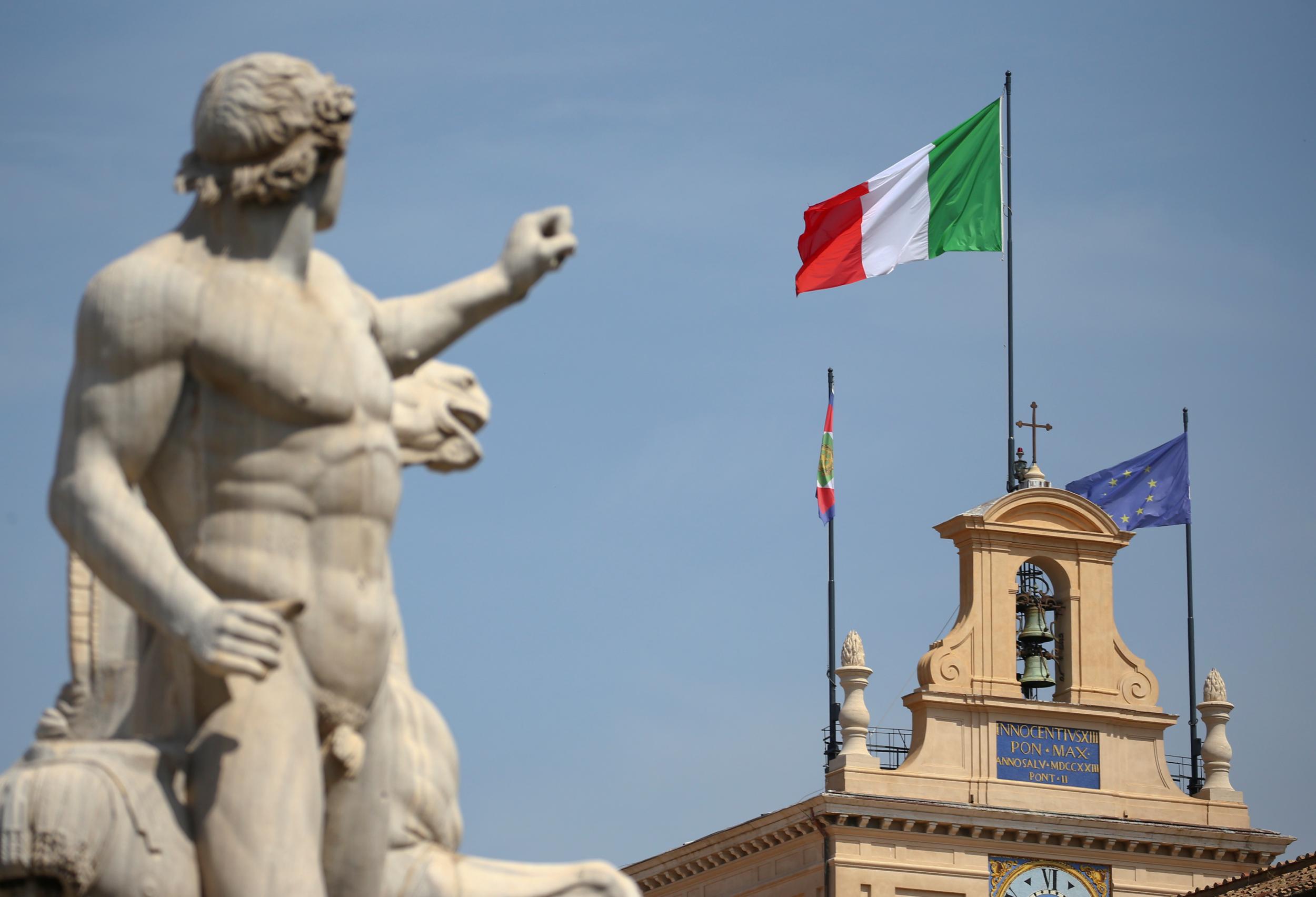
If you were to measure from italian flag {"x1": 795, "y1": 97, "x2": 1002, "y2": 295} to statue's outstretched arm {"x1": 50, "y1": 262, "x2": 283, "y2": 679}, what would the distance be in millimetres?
33016

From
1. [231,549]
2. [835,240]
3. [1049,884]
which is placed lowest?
[231,549]

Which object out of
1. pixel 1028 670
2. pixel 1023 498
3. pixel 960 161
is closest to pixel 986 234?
pixel 960 161

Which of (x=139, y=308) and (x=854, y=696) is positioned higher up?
(x=854, y=696)

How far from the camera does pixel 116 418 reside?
519cm

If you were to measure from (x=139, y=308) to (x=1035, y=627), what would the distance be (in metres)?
39.0

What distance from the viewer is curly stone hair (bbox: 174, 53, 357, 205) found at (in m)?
5.19

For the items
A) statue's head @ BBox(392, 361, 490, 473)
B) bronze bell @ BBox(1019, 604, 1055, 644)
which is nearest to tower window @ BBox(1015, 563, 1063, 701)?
bronze bell @ BBox(1019, 604, 1055, 644)

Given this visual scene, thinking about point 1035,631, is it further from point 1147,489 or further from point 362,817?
point 362,817

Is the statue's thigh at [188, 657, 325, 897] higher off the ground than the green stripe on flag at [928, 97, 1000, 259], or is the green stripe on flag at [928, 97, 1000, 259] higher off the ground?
the green stripe on flag at [928, 97, 1000, 259]

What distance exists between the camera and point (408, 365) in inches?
222

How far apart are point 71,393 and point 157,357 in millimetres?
183

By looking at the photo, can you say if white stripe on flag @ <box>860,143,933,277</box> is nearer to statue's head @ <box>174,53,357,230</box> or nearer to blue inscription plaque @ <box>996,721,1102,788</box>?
blue inscription plaque @ <box>996,721,1102,788</box>

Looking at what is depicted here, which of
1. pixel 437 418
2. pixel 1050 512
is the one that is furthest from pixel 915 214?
pixel 437 418

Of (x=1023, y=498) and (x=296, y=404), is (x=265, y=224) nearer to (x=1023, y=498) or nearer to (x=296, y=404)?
(x=296, y=404)
